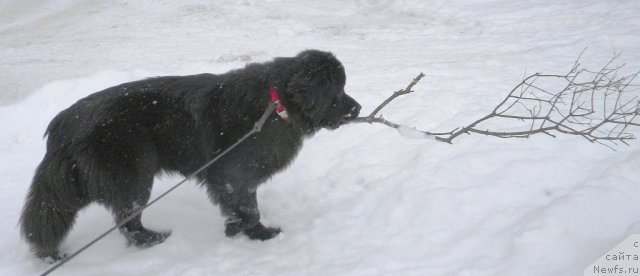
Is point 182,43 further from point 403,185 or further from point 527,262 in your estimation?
point 527,262

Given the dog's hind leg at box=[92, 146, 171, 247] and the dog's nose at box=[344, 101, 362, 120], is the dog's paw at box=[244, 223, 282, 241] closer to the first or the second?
the dog's hind leg at box=[92, 146, 171, 247]

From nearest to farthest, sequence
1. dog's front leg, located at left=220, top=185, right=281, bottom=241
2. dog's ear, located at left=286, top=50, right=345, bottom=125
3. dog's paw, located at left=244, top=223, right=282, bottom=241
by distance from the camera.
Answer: dog's ear, located at left=286, top=50, right=345, bottom=125 → dog's front leg, located at left=220, top=185, right=281, bottom=241 → dog's paw, located at left=244, top=223, right=282, bottom=241

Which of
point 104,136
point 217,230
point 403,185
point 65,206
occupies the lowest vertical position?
point 217,230

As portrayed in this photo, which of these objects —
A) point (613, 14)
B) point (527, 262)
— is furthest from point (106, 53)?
point (613, 14)

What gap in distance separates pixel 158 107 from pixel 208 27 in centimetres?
794

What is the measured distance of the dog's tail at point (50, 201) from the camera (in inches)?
114

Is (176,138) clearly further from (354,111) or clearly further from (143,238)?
(354,111)

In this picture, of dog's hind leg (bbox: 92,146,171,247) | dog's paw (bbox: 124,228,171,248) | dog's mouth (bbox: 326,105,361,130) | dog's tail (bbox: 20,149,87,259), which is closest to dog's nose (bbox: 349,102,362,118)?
dog's mouth (bbox: 326,105,361,130)

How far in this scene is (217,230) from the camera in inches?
145

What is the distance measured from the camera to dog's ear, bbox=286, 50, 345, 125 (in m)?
3.05

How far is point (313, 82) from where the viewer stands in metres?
3.06

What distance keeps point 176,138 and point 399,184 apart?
2.03 metres

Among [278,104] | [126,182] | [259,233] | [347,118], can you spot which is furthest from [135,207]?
[347,118]

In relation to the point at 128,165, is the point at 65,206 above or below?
below
